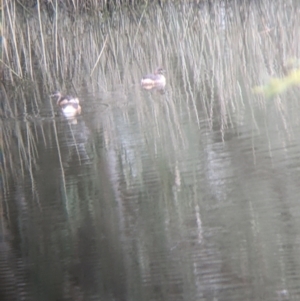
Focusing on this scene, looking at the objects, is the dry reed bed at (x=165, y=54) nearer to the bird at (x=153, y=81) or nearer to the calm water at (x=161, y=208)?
the bird at (x=153, y=81)

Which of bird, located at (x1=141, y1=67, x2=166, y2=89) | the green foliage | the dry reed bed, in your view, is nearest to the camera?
the green foliage

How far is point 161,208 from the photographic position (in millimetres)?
3836

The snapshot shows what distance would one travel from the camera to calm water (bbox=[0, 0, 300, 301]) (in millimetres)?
3041

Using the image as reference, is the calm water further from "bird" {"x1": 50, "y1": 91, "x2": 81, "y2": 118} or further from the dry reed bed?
"bird" {"x1": 50, "y1": 91, "x2": 81, "y2": 118}

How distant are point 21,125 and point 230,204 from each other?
2.81m

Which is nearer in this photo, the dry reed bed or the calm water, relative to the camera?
the calm water

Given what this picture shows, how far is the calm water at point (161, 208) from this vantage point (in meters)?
3.04

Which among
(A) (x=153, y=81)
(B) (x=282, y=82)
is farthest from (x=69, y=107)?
(B) (x=282, y=82)

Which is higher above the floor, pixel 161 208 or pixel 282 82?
pixel 282 82

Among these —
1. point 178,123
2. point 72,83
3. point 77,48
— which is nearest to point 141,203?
point 178,123

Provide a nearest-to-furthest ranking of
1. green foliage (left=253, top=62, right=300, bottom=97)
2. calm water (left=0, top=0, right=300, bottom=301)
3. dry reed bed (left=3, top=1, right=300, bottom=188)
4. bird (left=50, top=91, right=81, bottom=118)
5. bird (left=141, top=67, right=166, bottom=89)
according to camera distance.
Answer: green foliage (left=253, top=62, right=300, bottom=97)
calm water (left=0, top=0, right=300, bottom=301)
bird (left=50, top=91, right=81, bottom=118)
dry reed bed (left=3, top=1, right=300, bottom=188)
bird (left=141, top=67, right=166, bottom=89)

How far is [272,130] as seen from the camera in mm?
4910

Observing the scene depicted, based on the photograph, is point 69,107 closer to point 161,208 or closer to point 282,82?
point 161,208

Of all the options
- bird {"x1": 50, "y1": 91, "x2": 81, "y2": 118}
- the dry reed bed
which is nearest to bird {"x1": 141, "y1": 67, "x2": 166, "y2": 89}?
the dry reed bed
